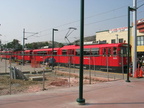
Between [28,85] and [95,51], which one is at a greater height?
[95,51]

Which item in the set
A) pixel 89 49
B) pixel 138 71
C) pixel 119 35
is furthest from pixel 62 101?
pixel 119 35

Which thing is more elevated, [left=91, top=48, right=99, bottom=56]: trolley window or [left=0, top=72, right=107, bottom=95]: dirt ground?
[left=91, top=48, right=99, bottom=56]: trolley window

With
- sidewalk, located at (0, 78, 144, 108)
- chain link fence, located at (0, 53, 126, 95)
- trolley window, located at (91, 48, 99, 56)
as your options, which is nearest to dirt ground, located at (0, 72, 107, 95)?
chain link fence, located at (0, 53, 126, 95)

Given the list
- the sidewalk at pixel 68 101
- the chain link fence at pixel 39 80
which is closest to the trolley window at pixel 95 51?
the chain link fence at pixel 39 80

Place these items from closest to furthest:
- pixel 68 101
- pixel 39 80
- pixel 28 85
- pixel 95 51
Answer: pixel 68 101 → pixel 28 85 → pixel 39 80 → pixel 95 51

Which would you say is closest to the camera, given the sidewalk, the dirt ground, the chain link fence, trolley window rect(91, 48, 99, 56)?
the sidewalk

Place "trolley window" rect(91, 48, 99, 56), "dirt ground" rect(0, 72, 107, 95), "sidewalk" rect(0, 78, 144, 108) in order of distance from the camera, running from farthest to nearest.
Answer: "trolley window" rect(91, 48, 99, 56)
"dirt ground" rect(0, 72, 107, 95)
"sidewalk" rect(0, 78, 144, 108)

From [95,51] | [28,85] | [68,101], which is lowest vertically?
[28,85]

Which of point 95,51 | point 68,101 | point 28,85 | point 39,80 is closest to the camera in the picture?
point 68,101

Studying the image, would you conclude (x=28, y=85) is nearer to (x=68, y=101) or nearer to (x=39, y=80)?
(x=39, y=80)

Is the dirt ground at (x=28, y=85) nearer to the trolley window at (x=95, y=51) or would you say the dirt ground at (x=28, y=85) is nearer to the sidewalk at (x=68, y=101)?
the sidewalk at (x=68, y=101)

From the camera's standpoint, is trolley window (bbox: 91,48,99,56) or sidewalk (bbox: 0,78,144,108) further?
trolley window (bbox: 91,48,99,56)

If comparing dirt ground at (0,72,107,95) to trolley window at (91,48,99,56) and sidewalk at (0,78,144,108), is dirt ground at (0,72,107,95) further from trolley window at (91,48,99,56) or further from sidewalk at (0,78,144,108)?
trolley window at (91,48,99,56)

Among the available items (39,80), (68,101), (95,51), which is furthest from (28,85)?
(95,51)
